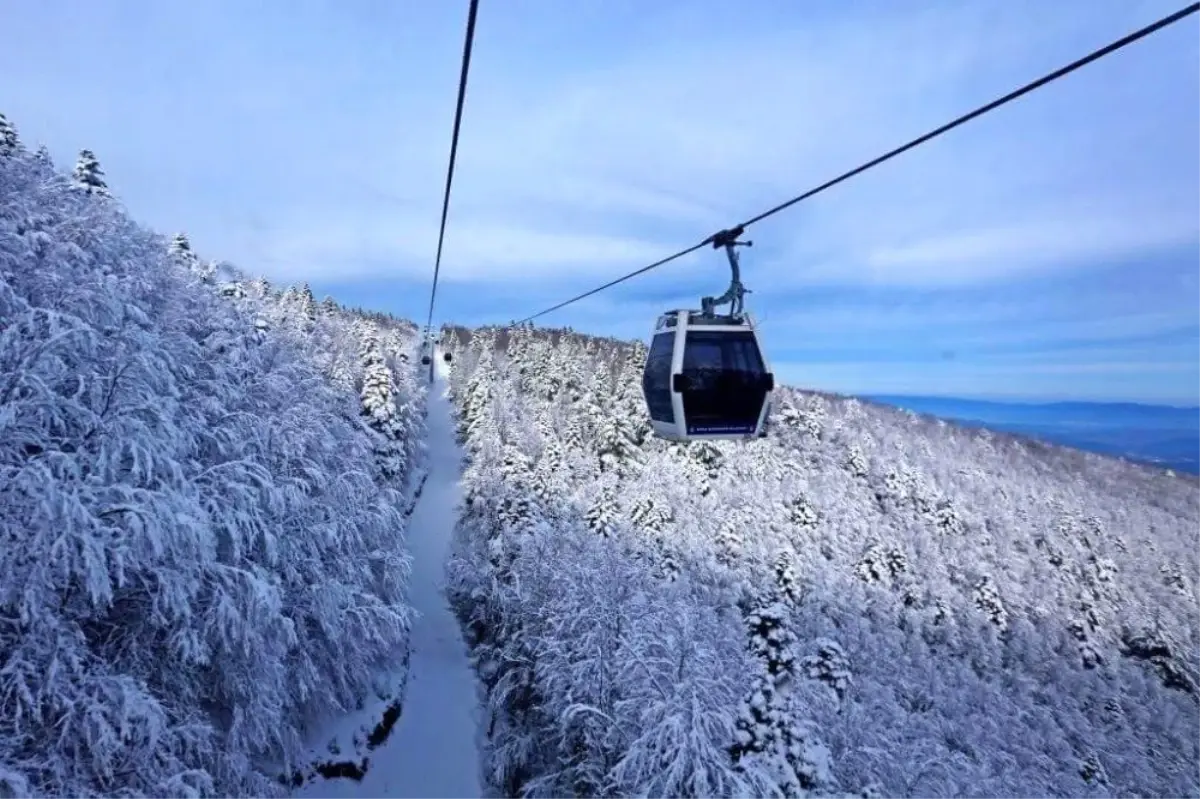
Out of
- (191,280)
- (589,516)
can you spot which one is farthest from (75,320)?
(589,516)

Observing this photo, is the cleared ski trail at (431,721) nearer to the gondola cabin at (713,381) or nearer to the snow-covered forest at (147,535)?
the snow-covered forest at (147,535)

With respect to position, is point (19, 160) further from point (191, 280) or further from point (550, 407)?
point (550, 407)

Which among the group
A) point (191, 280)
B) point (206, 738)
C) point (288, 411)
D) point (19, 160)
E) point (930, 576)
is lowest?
point (930, 576)

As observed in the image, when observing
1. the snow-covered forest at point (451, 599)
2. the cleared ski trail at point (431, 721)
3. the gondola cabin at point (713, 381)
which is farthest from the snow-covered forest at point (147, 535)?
the gondola cabin at point (713, 381)

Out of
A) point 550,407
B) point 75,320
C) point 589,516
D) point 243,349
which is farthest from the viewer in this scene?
point 550,407

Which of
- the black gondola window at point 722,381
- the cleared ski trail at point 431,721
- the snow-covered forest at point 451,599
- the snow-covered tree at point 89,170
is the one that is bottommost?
the cleared ski trail at point 431,721

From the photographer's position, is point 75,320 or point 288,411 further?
point 288,411

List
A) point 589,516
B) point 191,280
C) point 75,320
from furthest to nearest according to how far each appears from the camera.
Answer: point 589,516
point 191,280
point 75,320

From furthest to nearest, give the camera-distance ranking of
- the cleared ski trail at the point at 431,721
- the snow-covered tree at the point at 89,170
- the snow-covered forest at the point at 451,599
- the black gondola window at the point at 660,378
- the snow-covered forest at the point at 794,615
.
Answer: the snow-covered tree at the point at 89,170
the cleared ski trail at the point at 431,721
the snow-covered forest at the point at 794,615
the black gondola window at the point at 660,378
the snow-covered forest at the point at 451,599

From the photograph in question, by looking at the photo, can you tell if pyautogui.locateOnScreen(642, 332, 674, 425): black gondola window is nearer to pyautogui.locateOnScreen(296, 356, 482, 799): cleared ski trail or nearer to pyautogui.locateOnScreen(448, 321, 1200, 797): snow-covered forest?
pyautogui.locateOnScreen(448, 321, 1200, 797): snow-covered forest
